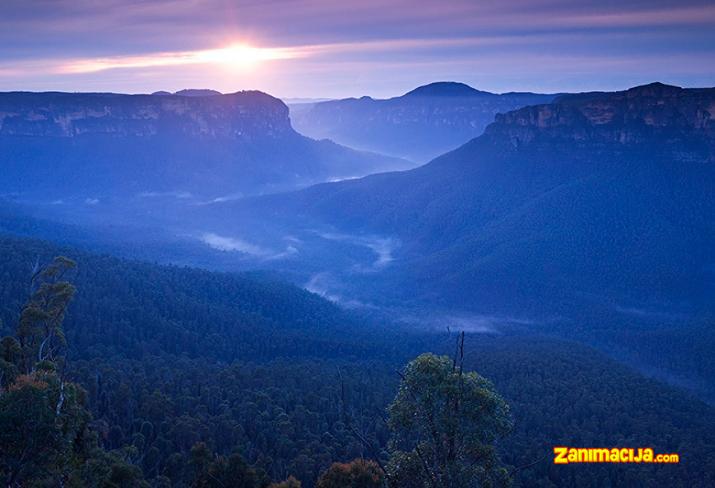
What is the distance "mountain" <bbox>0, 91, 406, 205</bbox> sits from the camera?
171 meters

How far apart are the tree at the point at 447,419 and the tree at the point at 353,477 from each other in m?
4.28

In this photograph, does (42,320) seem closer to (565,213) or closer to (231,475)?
(231,475)

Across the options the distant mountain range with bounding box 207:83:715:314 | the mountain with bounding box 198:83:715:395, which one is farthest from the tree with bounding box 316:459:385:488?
the distant mountain range with bounding box 207:83:715:314

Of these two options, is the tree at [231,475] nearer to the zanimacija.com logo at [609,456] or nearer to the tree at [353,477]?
the tree at [353,477]

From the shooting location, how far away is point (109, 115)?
182 metres

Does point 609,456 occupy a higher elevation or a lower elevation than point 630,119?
lower

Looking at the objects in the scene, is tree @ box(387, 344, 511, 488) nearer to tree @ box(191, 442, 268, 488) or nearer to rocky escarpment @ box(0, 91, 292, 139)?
tree @ box(191, 442, 268, 488)

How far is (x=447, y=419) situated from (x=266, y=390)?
28.9 meters

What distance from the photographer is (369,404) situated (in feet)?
136

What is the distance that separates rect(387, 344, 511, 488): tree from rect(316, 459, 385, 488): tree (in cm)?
428

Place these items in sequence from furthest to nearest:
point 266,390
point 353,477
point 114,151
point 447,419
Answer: point 114,151
point 266,390
point 353,477
point 447,419

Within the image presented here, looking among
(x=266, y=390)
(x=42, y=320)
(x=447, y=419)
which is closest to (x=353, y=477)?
(x=447, y=419)

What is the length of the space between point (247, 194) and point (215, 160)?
2188 centimetres

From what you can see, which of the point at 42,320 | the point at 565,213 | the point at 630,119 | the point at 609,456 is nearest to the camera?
the point at 42,320
